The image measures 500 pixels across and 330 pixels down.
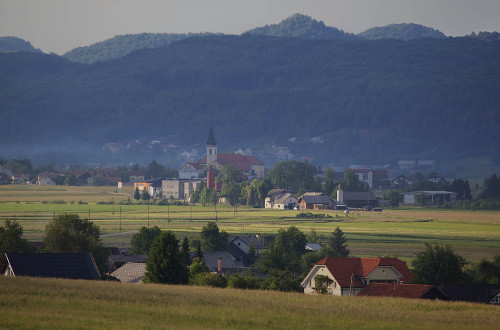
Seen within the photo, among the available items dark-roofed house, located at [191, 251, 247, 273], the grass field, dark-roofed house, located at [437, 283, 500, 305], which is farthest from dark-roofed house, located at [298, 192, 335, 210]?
the grass field

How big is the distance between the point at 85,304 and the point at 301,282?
19.4 m

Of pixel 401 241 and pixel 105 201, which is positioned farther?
pixel 105 201

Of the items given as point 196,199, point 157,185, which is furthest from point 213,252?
point 157,185

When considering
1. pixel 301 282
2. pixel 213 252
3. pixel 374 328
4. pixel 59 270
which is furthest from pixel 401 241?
pixel 374 328

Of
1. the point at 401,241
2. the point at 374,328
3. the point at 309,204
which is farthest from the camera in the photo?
the point at 309,204

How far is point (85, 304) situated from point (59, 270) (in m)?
12.0

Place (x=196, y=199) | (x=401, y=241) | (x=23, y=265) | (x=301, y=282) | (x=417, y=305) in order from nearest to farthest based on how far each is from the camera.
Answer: (x=417, y=305) < (x=23, y=265) < (x=301, y=282) < (x=401, y=241) < (x=196, y=199)

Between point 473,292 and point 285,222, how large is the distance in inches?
2629

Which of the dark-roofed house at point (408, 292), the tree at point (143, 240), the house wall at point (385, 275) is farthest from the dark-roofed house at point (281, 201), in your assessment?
the dark-roofed house at point (408, 292)

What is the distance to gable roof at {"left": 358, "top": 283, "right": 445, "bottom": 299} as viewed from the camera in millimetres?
46156

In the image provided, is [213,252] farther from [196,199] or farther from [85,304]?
[196,199]

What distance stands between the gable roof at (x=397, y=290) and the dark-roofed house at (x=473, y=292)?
3.55ft

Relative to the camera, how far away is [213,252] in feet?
225

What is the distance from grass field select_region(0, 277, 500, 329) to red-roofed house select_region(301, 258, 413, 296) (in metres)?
6.57
